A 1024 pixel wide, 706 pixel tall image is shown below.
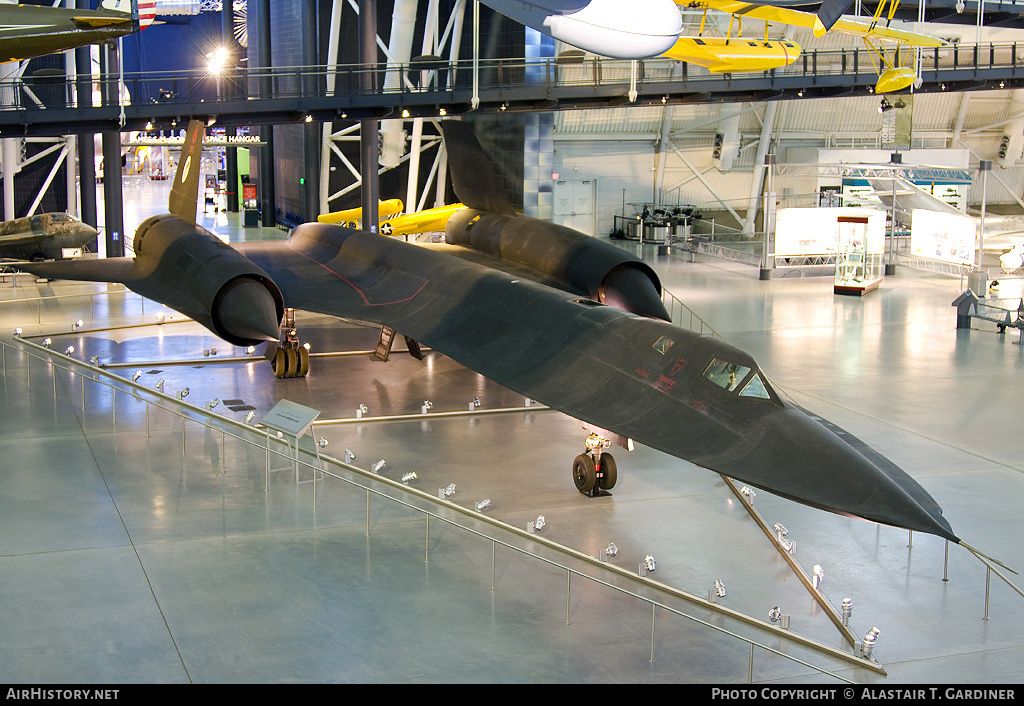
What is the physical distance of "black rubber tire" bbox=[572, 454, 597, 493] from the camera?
11.5 metres

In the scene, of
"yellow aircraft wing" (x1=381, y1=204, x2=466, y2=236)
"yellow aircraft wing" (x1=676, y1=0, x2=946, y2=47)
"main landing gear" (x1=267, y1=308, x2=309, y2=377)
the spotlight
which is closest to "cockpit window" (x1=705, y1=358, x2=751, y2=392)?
the spotlight

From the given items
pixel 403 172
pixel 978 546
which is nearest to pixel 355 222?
pixel 403 172

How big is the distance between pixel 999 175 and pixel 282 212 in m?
30.4

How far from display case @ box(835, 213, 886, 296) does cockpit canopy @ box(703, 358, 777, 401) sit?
17390 mm

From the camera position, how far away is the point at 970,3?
115 feet

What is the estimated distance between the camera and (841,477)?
8453mm

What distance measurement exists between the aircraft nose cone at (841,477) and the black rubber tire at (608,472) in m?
2.73

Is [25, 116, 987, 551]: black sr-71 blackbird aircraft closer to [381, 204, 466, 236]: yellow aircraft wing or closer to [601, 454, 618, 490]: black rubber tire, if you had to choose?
[601, 454, 618, 490]: black rubber tire

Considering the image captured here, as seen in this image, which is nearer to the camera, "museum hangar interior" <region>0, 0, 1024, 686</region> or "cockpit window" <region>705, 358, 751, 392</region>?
"museum hangar interior" <region>0, 0, 1024, 686</region>

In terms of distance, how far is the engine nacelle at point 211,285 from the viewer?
14.8 m

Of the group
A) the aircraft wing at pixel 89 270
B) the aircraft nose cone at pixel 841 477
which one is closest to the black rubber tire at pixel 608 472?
the aircraft nose cone at pixel 841 477

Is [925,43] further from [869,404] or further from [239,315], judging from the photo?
[239,315]

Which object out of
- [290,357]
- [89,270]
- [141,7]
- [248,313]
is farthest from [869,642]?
[141,7]
